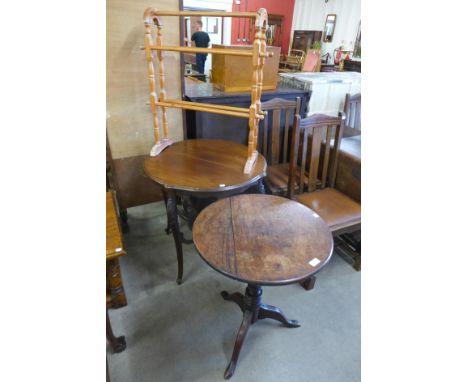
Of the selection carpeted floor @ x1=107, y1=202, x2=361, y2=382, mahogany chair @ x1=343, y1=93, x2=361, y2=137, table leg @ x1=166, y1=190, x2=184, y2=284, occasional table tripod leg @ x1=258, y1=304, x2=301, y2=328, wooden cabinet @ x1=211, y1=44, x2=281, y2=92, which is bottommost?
carpeted floor @ x1=107, y1=202, x2=361, y2=382

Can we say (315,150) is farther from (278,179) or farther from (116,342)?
(116,342)

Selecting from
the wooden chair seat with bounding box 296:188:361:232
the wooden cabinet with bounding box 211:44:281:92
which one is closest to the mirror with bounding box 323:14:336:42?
the wooden cabinet with bounding box 211:44:281:92

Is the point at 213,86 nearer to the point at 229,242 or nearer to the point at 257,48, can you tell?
the point at 257,48

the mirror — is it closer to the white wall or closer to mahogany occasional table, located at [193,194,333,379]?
the white wall

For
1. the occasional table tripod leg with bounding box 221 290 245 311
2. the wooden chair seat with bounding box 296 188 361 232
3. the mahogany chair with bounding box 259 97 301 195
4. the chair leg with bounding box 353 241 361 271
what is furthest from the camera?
the mahogany chair with bounding box 259 97 301 195

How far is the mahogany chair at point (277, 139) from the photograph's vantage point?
2.02 m

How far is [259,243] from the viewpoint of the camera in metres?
1.11

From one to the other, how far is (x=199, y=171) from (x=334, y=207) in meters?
0.90

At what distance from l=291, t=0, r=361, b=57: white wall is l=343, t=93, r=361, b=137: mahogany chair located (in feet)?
14.2

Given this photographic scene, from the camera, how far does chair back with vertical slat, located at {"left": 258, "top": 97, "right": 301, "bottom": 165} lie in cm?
205

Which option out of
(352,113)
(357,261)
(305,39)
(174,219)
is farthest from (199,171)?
(305,39)

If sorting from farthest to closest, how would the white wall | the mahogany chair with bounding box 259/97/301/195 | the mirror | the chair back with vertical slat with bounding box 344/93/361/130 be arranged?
the mirror
the white wall
the chair back with vertical slat with bounding box 344/93/361/130
the mahogany chair with bounding box 259/97/301/195

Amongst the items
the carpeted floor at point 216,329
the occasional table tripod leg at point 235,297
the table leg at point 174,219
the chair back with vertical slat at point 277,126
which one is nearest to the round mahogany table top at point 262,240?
the table leg at point 174,219
